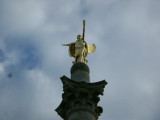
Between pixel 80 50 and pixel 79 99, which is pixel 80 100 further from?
pixel 80 50

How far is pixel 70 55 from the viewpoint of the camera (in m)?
26.4

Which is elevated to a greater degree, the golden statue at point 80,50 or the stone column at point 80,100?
the golden statue at point 80,50

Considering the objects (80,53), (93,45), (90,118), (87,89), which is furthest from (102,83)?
(93,45)

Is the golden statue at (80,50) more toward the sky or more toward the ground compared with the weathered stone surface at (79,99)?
more toward the sky

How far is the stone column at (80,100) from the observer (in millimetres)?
19047

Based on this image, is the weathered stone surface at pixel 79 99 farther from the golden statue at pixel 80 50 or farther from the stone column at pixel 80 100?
the golden statue at pixel 80 50

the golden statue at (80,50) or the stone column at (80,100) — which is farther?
the golden statue at (80,50)

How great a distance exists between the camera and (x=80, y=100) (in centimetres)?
1953

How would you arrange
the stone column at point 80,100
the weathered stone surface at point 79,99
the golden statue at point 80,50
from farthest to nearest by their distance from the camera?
1. the golden statue at point 80,50
2. the weathered stone surface at point 79,99
3. the stone column at point 80,100

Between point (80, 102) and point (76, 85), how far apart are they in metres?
1.18

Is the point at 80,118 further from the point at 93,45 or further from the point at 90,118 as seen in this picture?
the point at 93,45

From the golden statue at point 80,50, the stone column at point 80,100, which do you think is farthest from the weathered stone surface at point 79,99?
the golden statue at point 80,50

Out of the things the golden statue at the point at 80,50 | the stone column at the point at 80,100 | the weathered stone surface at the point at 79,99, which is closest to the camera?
the stone column at the point at 80,100

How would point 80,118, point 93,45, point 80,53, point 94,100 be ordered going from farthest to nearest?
point 93,45, point 80,53, point 94,100, point 80,118
